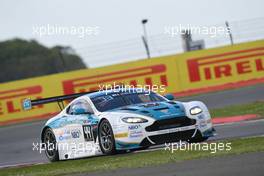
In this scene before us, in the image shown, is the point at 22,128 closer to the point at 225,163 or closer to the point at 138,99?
the point at 138,99

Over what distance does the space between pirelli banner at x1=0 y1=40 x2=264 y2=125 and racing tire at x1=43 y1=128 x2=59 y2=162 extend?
1261 cm

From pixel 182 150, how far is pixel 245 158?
2126 mm

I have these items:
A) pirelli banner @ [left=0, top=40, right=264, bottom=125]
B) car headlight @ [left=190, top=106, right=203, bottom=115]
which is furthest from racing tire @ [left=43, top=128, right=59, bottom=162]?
pirelli banner @ [left=0, top=40, right=264, bottom=125]

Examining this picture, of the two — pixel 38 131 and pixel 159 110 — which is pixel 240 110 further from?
pixel 159 110

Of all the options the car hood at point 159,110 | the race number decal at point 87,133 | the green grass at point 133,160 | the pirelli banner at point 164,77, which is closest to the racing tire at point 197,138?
the car hood at point 159,110

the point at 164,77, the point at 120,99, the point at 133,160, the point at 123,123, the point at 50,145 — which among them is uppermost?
the point at 164,77

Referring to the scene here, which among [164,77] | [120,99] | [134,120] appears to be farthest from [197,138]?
[164,77]

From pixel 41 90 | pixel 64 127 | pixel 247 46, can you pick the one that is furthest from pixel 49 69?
pixel 64 127

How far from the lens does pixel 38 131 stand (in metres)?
22.1

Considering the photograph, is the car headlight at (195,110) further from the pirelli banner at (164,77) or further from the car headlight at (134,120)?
the pirelli banner at (164,77)

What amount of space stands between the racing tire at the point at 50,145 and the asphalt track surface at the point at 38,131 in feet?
1.03

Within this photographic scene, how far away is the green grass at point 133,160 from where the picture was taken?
10.2 meters

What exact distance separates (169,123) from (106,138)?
109 cm

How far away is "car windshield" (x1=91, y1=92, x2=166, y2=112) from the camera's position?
530 inches
